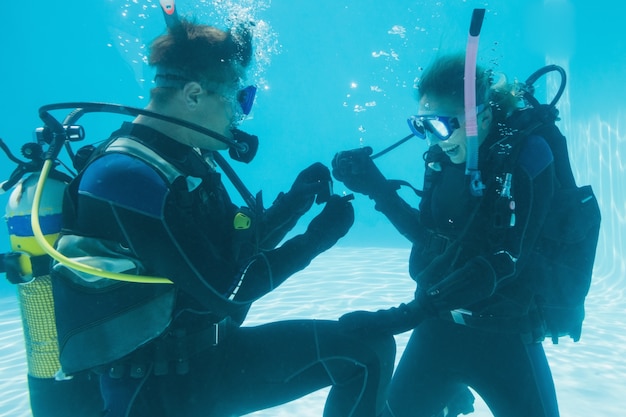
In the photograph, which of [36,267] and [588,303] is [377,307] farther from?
[36,267]

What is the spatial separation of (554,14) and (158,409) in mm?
21548

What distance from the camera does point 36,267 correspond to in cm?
266

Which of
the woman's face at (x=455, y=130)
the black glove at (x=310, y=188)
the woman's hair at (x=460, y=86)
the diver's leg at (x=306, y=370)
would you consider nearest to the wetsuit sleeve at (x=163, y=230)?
the diver's leg at (x=306, y=370)

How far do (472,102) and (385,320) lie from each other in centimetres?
138

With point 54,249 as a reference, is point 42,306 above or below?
below

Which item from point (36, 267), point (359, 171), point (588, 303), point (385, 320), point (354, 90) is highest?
point (354, 90)

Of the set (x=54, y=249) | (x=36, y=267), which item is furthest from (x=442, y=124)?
(x=36, y=267)

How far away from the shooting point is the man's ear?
2426 mm

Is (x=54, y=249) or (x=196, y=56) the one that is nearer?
(x=54, y=249)

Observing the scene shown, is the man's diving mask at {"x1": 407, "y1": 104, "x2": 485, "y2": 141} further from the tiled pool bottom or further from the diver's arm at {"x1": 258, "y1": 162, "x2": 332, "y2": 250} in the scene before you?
the tiled pool bottom

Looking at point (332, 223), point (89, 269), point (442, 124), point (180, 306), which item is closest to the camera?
point (89, 269)

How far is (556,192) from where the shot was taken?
2705 mm

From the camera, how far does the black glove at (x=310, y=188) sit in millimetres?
2877

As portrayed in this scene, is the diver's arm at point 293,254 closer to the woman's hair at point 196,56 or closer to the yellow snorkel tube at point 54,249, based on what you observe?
the yellow snorkel tube at point 54,249
